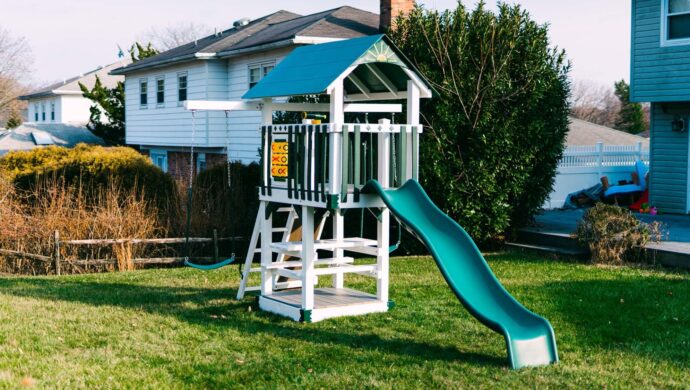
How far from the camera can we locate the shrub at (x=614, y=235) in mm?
13109

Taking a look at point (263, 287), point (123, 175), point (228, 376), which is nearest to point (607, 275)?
point (263, 287)

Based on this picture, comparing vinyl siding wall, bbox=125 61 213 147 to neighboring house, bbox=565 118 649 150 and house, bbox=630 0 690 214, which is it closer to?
house, bbox=630 0 690 214

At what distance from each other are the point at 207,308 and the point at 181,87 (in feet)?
62.2

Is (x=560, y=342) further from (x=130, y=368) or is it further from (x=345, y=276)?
(x=345, y=276)

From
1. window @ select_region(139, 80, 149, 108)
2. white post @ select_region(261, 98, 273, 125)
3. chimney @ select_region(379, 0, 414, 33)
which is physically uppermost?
chimney @ select_region(379, 0, 414, 33)

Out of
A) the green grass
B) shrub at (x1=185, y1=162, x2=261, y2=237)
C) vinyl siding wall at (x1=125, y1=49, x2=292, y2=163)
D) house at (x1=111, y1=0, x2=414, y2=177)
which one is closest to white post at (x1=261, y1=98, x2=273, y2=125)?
the green grass

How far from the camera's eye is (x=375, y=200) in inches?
363

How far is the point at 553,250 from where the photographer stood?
47.5 ft

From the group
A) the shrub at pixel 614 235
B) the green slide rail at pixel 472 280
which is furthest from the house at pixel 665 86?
the green slide rail at pixel 472 280

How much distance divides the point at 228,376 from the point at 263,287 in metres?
3.02

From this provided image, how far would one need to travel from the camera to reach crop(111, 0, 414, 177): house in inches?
861

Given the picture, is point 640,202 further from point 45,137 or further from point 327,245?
point 45,137

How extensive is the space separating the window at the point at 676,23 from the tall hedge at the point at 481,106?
5120 mm

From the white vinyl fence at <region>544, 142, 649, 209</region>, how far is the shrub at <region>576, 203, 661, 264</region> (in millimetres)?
7963
